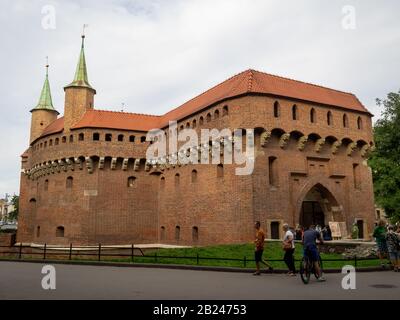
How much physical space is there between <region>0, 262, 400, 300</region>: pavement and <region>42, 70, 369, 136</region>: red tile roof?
43.4 ft

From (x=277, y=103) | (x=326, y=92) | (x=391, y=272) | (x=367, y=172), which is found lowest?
(x=391, y=272)

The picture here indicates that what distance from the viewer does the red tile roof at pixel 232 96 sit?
918 inches

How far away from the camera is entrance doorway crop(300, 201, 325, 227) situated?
973 inches

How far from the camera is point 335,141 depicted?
24.8 meters

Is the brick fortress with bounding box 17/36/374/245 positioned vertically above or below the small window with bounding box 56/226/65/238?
above

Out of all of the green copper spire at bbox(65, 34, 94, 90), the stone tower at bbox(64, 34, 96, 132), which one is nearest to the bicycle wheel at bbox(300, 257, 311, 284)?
the stone tower at bbox(64, 34, 96, 132)

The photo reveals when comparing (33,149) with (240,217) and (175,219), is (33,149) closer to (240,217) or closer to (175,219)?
(175,219)

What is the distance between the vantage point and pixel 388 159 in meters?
27.5

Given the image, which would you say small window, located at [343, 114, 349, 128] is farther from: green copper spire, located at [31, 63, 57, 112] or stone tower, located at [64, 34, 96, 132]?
green copper spire, located at [31, 63, 57, 112]

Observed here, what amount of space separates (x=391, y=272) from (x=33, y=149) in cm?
3096

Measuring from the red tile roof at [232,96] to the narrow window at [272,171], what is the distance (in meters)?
3.86

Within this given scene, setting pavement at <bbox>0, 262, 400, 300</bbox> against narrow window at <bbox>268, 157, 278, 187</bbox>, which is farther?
narrow window at <bbox>268, 157, 278, 187</bbox>

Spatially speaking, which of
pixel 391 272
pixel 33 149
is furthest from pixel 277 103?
pixel 33 149

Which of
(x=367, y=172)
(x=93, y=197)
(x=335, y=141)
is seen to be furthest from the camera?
(x=93, y=197)
